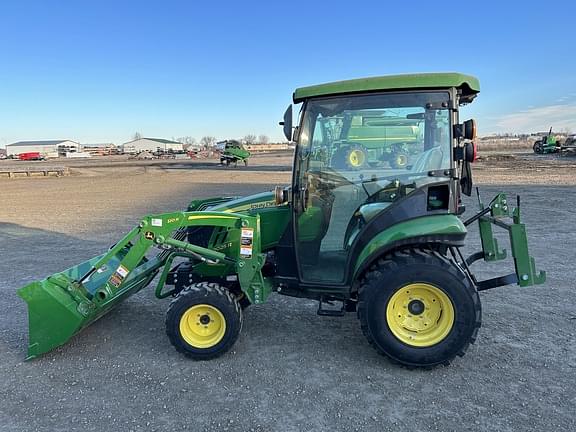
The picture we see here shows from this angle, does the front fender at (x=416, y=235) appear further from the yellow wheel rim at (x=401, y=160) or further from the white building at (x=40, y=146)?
the white building at (x=40, y=146)

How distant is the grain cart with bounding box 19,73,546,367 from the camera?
3344 mm

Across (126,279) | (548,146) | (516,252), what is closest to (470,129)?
(516,252)

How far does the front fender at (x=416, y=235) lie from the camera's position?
11.0ft

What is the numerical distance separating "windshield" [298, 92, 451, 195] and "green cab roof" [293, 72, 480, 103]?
0.07 meters

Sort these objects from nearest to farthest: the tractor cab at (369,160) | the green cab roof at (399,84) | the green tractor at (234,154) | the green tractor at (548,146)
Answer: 1. the green cab roof at (399,84)
2. the tractor cab at (369,160)
3. the green tractor at (234,154)
4. the green tractor at (548,146)

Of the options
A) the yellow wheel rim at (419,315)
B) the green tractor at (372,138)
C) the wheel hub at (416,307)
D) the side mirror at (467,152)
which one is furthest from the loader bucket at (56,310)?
the side mirror at (467,152)

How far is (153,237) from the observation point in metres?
3.71

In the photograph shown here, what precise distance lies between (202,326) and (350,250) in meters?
1.41

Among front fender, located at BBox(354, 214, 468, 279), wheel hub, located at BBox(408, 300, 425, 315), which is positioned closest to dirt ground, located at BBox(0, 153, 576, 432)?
wheel hub, located at BBox(408, 300, 425, 315)

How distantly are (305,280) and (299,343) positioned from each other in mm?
599

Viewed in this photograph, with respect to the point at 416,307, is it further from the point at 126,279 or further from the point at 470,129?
the point at 126,279

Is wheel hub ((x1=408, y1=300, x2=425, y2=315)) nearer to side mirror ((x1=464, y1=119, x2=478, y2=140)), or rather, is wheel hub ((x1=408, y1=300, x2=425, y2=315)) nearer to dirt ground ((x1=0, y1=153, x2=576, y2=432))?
dirt ground ((x1=0, y1=153, x2=576, y2=432))

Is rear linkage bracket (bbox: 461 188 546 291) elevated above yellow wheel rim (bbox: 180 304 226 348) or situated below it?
above

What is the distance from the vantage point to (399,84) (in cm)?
332
